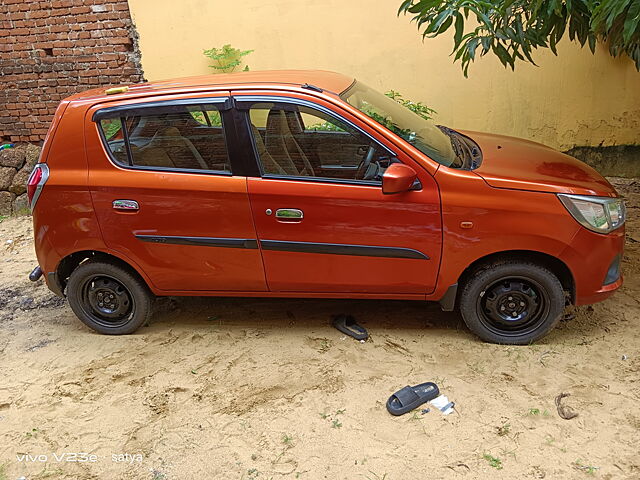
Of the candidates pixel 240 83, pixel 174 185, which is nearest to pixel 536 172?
pixel 240 83

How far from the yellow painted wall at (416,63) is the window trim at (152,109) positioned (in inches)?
129

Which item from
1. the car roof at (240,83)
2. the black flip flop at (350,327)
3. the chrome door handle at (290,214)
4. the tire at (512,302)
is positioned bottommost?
the black flip flop at (350,327)

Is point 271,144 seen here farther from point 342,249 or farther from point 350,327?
point 350,327

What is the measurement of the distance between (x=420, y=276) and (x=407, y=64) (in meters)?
3.63

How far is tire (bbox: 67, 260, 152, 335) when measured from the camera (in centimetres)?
377

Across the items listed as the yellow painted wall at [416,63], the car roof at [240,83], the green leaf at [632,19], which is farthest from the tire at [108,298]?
the yellow painted wall at [416,63]

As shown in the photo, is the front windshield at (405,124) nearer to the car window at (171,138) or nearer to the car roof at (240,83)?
the car roof at (240,83)

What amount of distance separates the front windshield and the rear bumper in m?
0.86

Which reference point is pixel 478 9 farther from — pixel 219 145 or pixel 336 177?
pixel 219 145

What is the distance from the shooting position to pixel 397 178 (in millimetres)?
3086

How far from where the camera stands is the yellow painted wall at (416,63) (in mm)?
5973

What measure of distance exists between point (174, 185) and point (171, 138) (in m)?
0.32

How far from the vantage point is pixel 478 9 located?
332 centimetres

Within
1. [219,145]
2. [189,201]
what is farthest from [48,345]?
[219,145]
